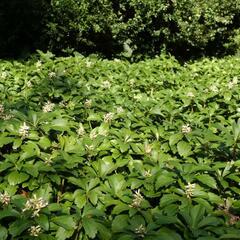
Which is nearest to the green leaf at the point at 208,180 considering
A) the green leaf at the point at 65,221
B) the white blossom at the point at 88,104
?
the green leaf at the point at 65,221

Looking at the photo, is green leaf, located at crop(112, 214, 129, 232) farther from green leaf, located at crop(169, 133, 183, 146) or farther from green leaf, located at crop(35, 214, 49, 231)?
green leaf, located at crop(169, 133, 183, 146)

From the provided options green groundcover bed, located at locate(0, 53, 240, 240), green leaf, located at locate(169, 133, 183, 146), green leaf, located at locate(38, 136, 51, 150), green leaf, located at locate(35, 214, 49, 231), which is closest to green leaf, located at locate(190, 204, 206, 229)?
green groundcover bed, located at locate(0, 53, 240, 240)

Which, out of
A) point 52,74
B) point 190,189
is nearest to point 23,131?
point 190,189

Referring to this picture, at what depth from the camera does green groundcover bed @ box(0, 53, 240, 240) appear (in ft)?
7.03

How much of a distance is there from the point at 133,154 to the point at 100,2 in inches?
264

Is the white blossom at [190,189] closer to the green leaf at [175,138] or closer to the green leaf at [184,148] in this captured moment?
the green leaf at [184,148]

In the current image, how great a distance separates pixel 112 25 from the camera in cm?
946

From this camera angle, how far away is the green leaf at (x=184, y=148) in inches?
116

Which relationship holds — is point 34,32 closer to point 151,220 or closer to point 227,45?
point 227,45

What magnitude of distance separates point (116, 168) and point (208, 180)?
57cm

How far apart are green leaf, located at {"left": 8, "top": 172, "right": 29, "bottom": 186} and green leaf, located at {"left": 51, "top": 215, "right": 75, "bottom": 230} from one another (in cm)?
39

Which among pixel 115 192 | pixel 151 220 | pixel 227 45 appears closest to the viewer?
pixel 151 220

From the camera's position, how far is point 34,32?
31.8 feet

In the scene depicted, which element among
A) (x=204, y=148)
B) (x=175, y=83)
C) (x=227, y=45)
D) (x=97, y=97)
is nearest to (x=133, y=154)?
(x=204, y=148)
